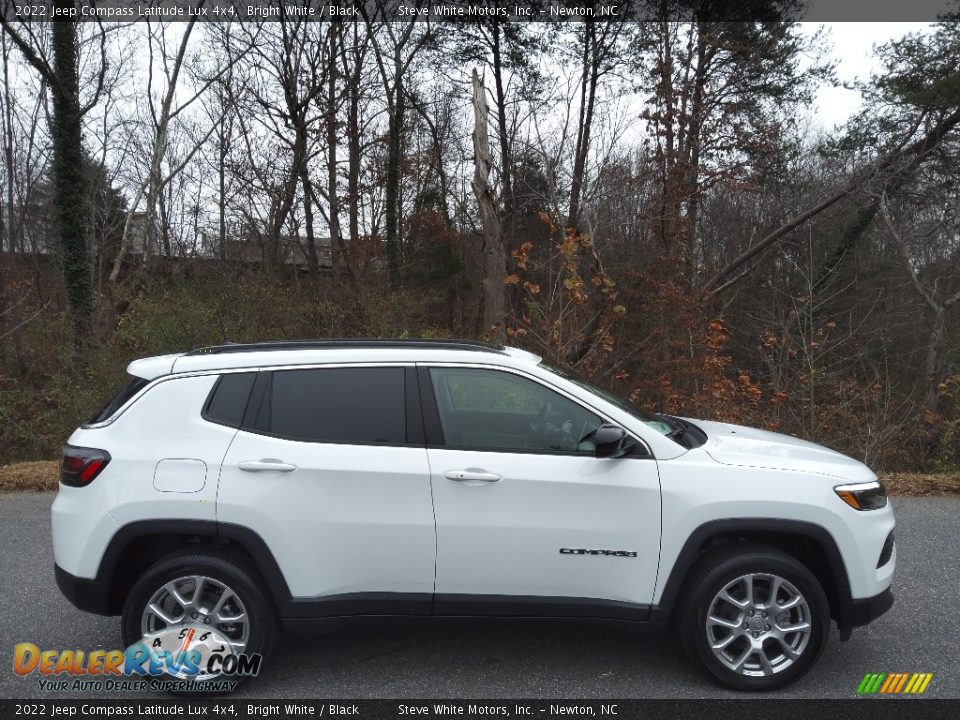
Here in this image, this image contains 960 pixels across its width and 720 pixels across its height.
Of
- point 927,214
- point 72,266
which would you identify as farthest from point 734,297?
point 72,266

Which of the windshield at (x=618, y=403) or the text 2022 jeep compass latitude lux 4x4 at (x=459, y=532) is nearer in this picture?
the text 2022 jeep compass latitude lux 4x4 at (x=459, y=532)

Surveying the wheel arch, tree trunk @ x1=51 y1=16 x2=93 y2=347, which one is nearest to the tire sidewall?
the wheel arch

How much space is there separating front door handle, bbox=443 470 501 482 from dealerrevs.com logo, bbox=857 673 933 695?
2.08 m

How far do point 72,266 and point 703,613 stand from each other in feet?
51.6

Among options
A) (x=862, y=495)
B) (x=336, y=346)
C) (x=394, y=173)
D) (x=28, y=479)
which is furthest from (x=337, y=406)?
(x=394, y=173)

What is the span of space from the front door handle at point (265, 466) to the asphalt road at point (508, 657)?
85cm

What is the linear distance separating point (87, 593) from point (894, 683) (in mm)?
4026

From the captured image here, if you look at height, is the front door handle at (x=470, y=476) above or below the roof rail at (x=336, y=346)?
below

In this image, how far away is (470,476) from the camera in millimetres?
3449

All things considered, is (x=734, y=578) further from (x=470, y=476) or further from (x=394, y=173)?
(x=394, y=173)

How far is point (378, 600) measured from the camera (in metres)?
3.48

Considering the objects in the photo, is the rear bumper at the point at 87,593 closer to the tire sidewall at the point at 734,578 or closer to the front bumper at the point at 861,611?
the tire sidewall at the point at 734,578

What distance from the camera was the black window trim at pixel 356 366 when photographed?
3553 millimetres

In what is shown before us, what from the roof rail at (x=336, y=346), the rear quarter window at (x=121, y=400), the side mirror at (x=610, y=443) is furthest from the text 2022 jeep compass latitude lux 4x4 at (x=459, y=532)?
the roof rail at (x=336, y=346)
